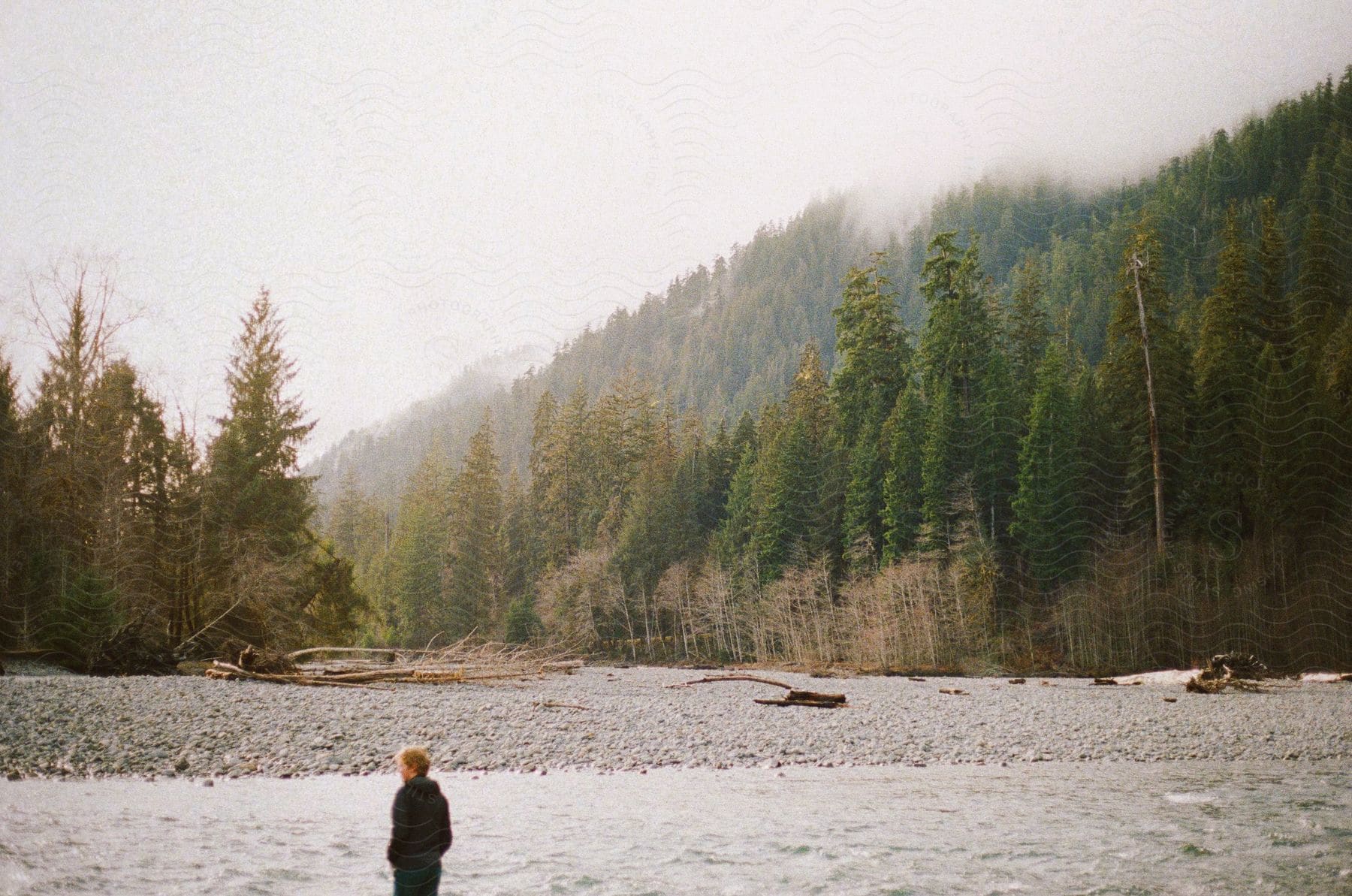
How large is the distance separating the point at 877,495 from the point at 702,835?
43.9 metres

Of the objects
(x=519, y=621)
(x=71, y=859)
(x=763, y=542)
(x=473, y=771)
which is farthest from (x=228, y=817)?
(x=519, y=621)

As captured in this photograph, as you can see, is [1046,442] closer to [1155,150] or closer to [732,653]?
[732,653]

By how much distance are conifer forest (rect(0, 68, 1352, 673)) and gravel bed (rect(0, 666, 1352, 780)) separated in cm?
860

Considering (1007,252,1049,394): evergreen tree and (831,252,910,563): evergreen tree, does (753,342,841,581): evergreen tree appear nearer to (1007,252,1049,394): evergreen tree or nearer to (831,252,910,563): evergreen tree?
(831,252,910,563): evergreen tree

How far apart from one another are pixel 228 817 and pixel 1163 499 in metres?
41.8

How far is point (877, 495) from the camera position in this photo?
1933 inches

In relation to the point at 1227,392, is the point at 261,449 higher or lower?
lower

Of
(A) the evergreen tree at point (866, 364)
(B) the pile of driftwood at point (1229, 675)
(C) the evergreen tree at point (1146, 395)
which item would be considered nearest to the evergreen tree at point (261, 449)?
(B) the pile of driftwood at point (1229, 675)

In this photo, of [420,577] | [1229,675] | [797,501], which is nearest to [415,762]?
[1229,675]

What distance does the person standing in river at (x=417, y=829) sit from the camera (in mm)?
3424

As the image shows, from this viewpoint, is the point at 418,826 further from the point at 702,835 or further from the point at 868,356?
the point at 868,356

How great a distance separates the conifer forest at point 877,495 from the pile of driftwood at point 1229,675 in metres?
7.89

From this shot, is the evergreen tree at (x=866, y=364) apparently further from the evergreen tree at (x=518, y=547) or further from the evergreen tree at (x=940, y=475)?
the evergreen tree at (x=518, y=547)

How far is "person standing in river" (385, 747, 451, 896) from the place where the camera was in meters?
3.42
